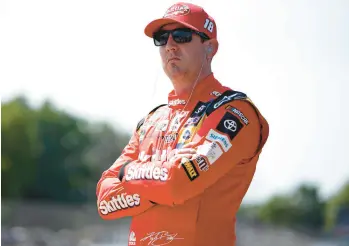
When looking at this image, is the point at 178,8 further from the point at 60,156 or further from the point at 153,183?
the point at 60,156

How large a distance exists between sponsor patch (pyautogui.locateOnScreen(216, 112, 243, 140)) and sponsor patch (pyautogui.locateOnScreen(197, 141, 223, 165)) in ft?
0.29

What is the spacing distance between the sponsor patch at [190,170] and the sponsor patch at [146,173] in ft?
0.32

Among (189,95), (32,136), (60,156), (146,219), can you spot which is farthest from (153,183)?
(60,156)

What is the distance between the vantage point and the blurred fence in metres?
37.0

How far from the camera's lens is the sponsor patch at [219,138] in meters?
4.00

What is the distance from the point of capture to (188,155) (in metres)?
3.96

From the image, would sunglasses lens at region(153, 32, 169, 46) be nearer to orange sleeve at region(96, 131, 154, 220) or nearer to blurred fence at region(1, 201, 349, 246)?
orange sleeve at region(96, 131, 154, 220)

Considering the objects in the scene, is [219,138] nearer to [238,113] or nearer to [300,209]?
[238,113]

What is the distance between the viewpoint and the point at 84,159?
7488cm

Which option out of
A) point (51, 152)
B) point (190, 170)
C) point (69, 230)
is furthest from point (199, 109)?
point (51, 152)

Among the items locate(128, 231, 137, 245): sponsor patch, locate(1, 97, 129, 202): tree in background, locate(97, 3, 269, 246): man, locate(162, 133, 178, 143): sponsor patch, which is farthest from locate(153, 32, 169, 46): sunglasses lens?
locate(1, 97, 129, 202): tree in background

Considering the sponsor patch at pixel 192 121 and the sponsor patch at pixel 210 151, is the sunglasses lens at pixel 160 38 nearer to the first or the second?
the sponsor patch at pixel 192 121

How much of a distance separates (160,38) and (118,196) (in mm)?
855

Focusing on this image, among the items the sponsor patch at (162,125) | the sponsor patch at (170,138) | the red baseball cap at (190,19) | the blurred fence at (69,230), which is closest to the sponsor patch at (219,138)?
the sponsor patch at (170,138)
